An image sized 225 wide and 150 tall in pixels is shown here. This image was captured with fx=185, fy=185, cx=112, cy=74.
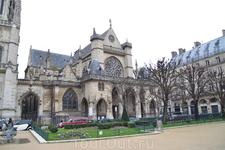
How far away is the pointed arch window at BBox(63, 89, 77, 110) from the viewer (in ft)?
101

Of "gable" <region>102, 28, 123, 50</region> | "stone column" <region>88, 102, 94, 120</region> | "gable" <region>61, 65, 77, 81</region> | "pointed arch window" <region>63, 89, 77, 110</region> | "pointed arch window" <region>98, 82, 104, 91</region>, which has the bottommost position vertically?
"stone column" <region>88, 102, 94, 120</region>

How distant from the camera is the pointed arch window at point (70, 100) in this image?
101 ft

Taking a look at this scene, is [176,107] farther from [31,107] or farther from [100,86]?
[31,107]

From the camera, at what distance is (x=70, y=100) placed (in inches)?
1244

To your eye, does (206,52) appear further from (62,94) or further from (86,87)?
(62,94)

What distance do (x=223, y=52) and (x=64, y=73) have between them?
113 ft

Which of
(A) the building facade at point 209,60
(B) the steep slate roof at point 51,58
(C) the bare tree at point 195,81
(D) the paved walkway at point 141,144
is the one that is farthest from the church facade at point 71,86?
(D) the paved walkway at point 141,144

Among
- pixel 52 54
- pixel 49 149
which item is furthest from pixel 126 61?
pixel 49 149

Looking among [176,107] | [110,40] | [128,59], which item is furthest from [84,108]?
[176,107]

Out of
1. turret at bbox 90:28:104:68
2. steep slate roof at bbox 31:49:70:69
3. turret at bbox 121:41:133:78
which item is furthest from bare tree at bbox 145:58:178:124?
steep slate roof at bbox 31:49:70:69

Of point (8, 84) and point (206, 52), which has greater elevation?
point (206, 52)

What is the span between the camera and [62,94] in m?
30.6

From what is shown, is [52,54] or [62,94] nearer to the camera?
[62,94]

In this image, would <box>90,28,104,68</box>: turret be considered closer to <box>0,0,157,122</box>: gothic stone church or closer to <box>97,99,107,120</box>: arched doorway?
<box>0,0,157,122</box>: gothic stone church
